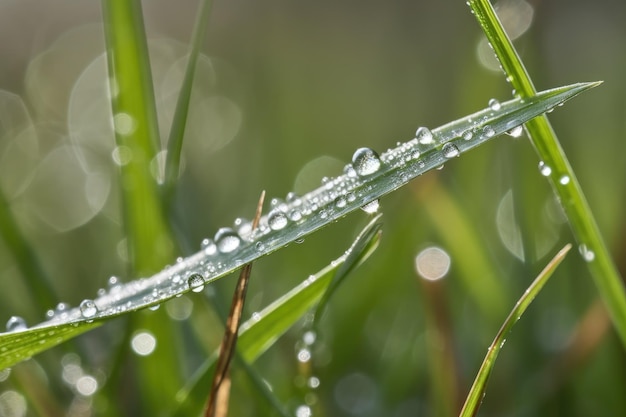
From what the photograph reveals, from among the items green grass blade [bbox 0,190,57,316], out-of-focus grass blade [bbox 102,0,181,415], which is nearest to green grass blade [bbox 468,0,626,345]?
out-of-focus grass blade [bbox 102,0,181,415]

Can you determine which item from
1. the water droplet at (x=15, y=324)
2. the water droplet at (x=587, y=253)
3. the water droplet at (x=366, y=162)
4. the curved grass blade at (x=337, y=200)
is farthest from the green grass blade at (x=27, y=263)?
the water droplet at (x=587, y=253)

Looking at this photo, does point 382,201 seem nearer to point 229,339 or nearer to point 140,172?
point 140,172

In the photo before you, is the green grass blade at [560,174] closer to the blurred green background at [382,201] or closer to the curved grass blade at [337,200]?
the curved grass blade at [337,200]

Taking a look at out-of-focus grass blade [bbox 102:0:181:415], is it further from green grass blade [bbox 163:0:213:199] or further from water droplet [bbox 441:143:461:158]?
water droplet [bbox 441:143:461:158]

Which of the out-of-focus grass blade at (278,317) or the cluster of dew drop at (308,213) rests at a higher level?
the cluster of dew drop at (308,213)

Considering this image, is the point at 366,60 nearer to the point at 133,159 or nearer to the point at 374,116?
the point at 374,116

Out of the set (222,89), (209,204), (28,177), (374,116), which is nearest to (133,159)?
(209,204)
